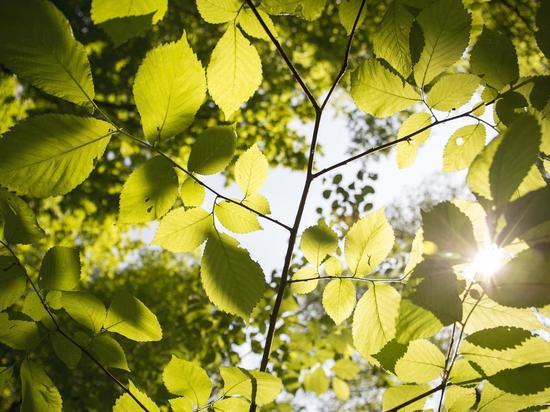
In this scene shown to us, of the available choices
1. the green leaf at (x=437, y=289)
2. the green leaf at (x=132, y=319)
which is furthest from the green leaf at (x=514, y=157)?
the green leaf at (x=132, y=319)

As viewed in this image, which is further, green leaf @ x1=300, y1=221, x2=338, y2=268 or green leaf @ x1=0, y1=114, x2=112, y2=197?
green leaf @ x1=300, y1=221, x2=338, y2=268

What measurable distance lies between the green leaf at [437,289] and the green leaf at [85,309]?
703 millimetres

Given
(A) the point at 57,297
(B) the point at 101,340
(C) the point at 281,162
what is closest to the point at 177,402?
(B) the point at 101,340

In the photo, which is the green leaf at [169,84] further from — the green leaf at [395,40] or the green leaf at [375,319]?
the green leaf at [375,319]

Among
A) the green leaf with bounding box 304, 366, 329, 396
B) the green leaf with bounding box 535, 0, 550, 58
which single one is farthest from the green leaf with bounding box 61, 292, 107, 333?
the green leaf with bounding box 304, 366, 329, 396

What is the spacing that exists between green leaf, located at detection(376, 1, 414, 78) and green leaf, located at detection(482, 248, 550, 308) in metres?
0.44

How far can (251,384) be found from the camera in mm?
901

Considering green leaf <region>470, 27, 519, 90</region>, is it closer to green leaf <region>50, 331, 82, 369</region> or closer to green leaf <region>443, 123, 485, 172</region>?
green leaf <region>443, 123, 485, 172</region>

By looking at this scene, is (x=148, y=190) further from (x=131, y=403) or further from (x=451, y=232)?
(x=451, y=232)

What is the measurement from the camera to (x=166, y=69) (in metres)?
0.67

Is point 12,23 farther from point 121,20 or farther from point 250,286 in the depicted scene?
point 250,286

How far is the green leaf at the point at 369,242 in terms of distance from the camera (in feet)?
3.34

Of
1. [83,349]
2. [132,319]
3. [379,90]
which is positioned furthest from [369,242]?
[83,349]

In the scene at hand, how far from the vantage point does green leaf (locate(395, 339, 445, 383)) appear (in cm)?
73
